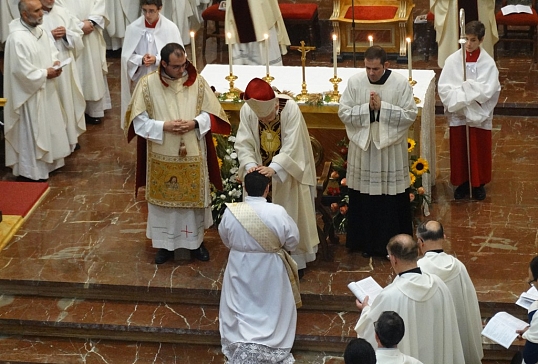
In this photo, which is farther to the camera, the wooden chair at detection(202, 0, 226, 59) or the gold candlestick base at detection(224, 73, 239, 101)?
the wooden chair at detection(202, 0, 226, 59)

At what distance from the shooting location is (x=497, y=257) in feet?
28.8

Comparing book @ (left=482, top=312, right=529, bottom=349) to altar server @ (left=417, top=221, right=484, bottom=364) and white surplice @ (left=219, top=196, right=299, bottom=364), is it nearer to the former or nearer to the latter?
altar server @ (left=417, top=221, right=484, bottom=364)

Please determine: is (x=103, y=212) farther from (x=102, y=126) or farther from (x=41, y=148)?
(x=102, y=126)

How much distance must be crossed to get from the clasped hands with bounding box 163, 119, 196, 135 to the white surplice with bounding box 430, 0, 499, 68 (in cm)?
490

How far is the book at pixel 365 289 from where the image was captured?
7.38m

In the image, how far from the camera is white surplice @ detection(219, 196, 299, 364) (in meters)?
7.72

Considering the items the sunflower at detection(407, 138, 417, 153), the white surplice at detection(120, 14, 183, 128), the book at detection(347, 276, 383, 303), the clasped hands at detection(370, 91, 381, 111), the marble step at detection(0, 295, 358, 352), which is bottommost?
the marble step at detection(0, 295, 358, 352)

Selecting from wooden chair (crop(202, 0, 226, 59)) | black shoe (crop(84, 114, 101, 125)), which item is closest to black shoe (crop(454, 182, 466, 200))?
black shoe (crop(84, 114, 101, 125))

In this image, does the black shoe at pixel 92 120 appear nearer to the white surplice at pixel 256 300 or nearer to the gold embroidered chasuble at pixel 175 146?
the gold embroidered chasuble at pixel 175 146

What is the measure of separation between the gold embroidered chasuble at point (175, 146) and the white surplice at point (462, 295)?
7.32 feet

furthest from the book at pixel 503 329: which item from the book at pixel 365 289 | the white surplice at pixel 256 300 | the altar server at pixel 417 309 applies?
the white surplice at pixel 256 300

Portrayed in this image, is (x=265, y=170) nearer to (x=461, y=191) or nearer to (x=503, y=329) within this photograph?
(x=503, y=329)

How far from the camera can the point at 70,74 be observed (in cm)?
1123

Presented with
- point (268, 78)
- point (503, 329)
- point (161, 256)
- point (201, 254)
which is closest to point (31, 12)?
point (268, 78)
